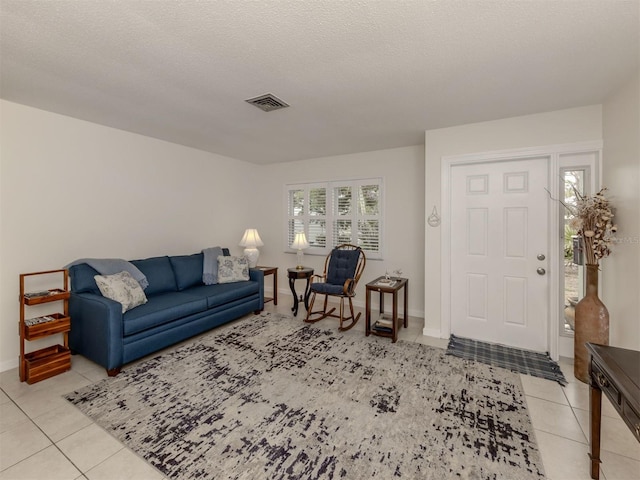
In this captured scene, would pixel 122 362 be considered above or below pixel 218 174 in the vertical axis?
below

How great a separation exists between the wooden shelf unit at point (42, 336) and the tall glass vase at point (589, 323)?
4.56 m

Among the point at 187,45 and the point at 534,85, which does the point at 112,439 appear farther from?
the point at 534,85

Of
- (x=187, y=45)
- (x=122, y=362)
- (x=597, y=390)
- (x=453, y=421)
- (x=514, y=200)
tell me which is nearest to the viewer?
(x=597, y=390)

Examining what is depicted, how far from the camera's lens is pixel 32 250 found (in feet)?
9.43

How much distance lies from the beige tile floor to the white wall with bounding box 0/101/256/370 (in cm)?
98

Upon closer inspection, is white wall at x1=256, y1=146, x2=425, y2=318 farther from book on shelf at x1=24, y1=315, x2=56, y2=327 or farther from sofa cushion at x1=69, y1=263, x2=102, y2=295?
book on shelf at x1=24, y1=315, x2=56, y2=327

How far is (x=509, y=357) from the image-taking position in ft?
9.78

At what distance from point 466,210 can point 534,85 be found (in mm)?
1400

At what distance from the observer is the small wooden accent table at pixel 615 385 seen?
1.16 meters

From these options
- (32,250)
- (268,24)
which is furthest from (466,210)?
(32,250)

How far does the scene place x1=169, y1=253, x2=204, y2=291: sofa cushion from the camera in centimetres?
382

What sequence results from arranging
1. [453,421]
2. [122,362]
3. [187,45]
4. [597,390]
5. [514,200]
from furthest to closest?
[514,200]
[122,362]
[453,421]
[187,45]
[597,390]

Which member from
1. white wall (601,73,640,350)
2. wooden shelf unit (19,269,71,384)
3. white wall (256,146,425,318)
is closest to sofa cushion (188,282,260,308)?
white wall (256,146,425,318)

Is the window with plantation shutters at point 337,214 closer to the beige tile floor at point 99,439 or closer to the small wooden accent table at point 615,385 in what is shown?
the beige tile floor at point 99,439
